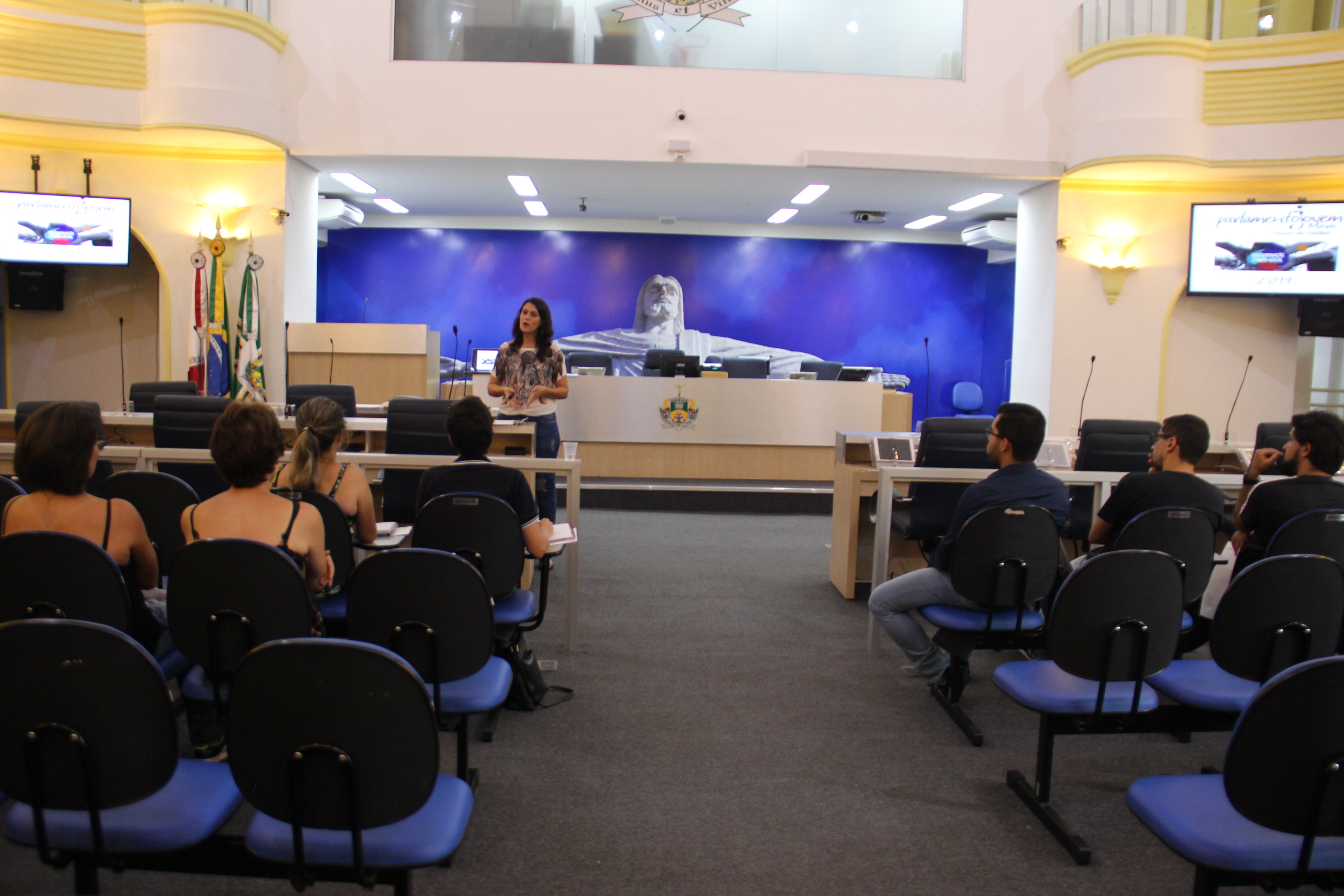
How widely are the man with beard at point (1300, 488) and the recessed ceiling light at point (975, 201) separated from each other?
22.0 ft

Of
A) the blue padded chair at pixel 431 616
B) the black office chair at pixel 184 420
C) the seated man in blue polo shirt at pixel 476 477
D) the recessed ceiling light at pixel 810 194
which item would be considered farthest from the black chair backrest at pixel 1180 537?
the recessed ceiling light at pixel 810 194

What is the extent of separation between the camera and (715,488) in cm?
754

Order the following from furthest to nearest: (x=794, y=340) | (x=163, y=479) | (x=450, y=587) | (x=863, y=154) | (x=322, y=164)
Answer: (x=794, y=340)
(x=322, y=164)
(x=863, y=154)
(x=163, y=479)
(x=450, y=587)

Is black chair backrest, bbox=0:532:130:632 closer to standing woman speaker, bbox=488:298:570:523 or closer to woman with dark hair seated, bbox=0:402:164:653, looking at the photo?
woman with dark hair seated, bbox=0:402:164:653

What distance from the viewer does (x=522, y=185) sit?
9484 mm

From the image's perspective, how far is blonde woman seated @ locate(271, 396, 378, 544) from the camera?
9.50 feet

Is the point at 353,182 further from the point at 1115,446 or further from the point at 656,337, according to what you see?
the point at 1115,446

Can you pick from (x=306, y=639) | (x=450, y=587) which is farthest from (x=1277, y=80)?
(x=306, y=639)

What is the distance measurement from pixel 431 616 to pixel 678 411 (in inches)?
229

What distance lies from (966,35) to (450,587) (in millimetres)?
8092

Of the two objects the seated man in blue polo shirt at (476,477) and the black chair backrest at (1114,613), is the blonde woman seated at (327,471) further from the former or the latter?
the black chair backrest at (1114,613)

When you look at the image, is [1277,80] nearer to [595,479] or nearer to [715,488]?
[715,488]

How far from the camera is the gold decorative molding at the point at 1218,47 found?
7.21 meters

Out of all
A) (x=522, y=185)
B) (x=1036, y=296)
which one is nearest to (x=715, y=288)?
(x=522, y=185)
